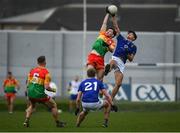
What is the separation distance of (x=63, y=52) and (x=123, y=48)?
3709 centimetres

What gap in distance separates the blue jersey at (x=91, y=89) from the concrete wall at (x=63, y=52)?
35.3 metres

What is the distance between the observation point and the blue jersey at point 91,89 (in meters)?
25.3

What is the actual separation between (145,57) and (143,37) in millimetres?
1484

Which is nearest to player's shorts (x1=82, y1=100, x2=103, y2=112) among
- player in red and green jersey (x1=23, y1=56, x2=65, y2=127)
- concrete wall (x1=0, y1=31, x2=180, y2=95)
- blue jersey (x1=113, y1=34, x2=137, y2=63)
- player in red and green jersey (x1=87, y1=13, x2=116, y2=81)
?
player in red and green jersey (x1=87, y1=13, x2=116, y2=81)

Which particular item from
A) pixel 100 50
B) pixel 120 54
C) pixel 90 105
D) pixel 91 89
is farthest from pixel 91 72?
pixel 120 54

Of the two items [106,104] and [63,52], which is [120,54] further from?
[63,52]

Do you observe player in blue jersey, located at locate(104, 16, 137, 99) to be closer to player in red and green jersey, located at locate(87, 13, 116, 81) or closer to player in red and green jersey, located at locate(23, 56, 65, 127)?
player in red and green jersey, located at locate(87, 13, 116, 81)

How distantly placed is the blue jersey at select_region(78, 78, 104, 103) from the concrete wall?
35.3m

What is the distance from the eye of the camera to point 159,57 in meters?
62.1

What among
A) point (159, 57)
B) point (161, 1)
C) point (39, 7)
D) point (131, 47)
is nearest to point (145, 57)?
point (159, 57)

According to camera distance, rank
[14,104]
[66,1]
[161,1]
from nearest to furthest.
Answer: [14,104] < [161,1] < [66,1]

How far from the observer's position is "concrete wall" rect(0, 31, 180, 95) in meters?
61.4

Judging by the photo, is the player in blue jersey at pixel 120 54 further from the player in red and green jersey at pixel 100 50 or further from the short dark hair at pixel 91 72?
the short dark hair at pixel 91 72

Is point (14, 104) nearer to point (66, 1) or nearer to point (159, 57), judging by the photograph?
point (159, 57)
